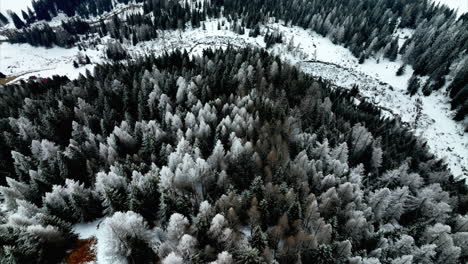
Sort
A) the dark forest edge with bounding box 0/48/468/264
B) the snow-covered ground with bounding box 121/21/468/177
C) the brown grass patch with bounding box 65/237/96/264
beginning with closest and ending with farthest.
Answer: the brown grass patch with bounding box 65/237/96/264
the dark forest edge with bounding box 0/48/468/264
the snow-covered ground with bounding box 121/21/468/177

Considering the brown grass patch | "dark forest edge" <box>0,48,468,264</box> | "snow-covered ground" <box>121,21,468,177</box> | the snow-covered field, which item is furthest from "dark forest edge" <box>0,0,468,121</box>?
the brown grass patch

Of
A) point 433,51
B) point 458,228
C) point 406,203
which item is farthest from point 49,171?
point 433,51

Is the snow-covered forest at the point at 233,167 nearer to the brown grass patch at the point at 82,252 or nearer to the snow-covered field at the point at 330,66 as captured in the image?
the brown grass patch at the point at 82,252

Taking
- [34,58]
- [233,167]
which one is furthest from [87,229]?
[34,58]

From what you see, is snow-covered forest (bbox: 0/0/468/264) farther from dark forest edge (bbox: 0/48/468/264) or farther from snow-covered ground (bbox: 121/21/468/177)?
snow-covered ground (bbox: 121/21/468/177)

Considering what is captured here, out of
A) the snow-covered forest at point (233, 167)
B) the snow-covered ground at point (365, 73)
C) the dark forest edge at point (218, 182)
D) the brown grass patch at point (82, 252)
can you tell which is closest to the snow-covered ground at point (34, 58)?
the snow-covered ground at point (365, 73)

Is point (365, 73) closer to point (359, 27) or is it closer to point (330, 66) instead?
point (330, 66)
